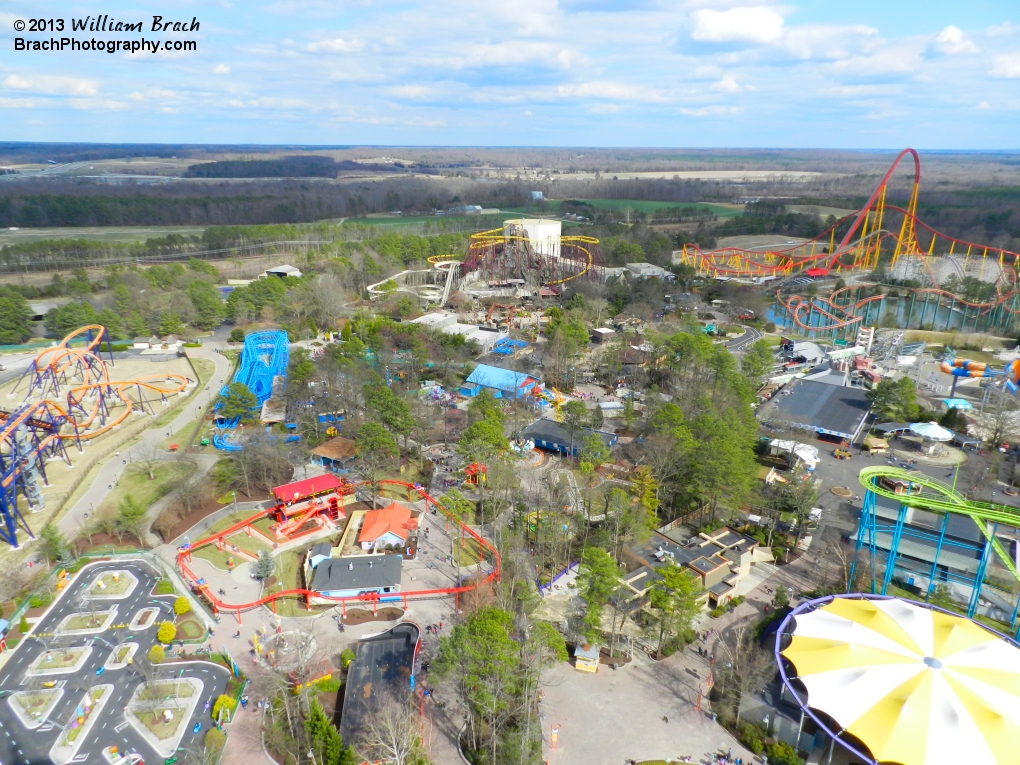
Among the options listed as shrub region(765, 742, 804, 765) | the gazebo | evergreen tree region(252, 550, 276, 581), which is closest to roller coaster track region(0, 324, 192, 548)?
evergreen tree region(252, 550, 276, 581)

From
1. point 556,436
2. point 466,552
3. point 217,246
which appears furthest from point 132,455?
point 217,246

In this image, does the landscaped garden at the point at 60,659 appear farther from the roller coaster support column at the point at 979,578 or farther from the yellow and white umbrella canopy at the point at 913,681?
the roller coaster support column at the point at 979,578

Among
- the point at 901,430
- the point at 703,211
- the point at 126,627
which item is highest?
the point at 703,211

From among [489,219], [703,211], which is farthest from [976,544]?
[703,211]

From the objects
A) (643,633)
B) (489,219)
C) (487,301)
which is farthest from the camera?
(489,219)

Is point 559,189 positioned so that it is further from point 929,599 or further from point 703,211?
point 929,599

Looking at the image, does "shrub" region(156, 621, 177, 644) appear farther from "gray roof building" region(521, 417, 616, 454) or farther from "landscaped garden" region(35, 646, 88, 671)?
"gray roof building" region(521, 417, 616, 454)

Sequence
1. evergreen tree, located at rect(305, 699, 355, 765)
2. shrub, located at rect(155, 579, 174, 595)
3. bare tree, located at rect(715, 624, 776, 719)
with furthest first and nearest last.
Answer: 1. shrub, located at rect(155, 579, 174, 595)
2. bare tree, located at rect(715, 624, 776, 719)
3. evergreen tree, located at rect(305, 699, 355, 765)

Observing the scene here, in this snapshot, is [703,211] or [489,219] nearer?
[489,219]
